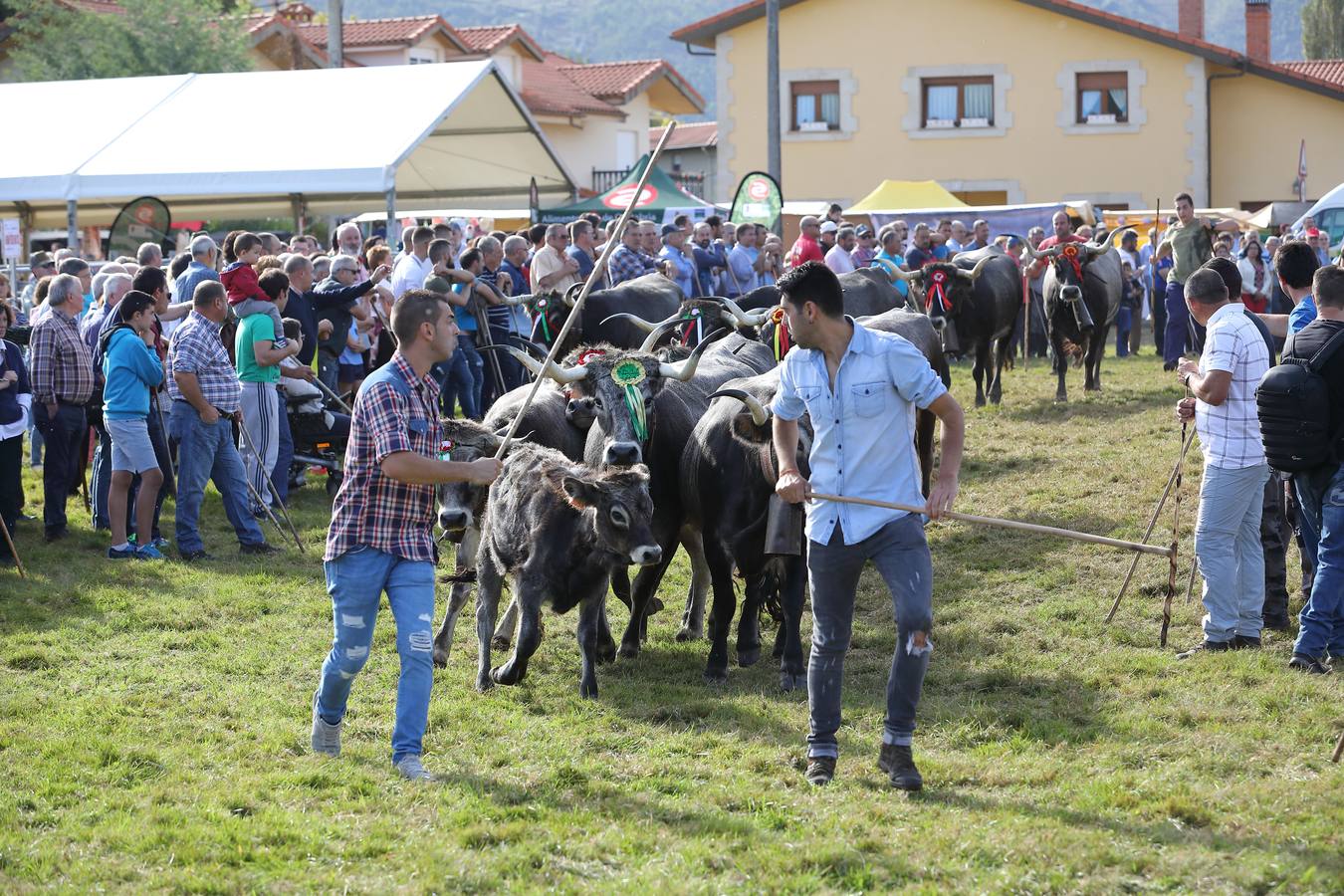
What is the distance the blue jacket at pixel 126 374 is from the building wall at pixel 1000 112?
28.5 meters

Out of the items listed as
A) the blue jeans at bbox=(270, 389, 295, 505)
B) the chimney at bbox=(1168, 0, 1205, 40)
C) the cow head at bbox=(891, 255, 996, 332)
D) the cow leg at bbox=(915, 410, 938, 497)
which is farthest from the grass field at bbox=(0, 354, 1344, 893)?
the chimney at bbox=(1168, 0, 1205, 40)

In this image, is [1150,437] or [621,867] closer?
[621,867]

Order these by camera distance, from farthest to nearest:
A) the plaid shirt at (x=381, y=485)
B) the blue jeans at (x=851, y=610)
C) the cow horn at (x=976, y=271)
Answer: the cow horn at (x=976, y=271) → the plaid shirt at (x=381, y=485) → the blue jeans at (x=851, y=610)

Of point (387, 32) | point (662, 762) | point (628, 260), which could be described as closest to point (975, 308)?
point (628, 260)

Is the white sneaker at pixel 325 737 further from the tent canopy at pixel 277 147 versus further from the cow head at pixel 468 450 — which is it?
the tent canopy at pixel 277 147

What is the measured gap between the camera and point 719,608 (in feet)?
26.1

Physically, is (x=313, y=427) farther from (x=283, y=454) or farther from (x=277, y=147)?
(x=277, y=147)

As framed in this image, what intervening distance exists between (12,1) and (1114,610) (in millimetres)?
39811

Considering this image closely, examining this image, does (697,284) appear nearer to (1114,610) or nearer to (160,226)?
(160,226)

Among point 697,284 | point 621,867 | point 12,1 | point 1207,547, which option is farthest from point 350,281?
point 12,1

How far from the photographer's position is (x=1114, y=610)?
28.7 ft

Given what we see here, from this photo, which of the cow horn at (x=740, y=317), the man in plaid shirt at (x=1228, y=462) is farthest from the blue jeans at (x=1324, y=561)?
the cow horn at (x=740, y=317)

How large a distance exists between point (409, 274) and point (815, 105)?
25.5 meters

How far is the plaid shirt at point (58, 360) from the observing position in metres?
11.2
